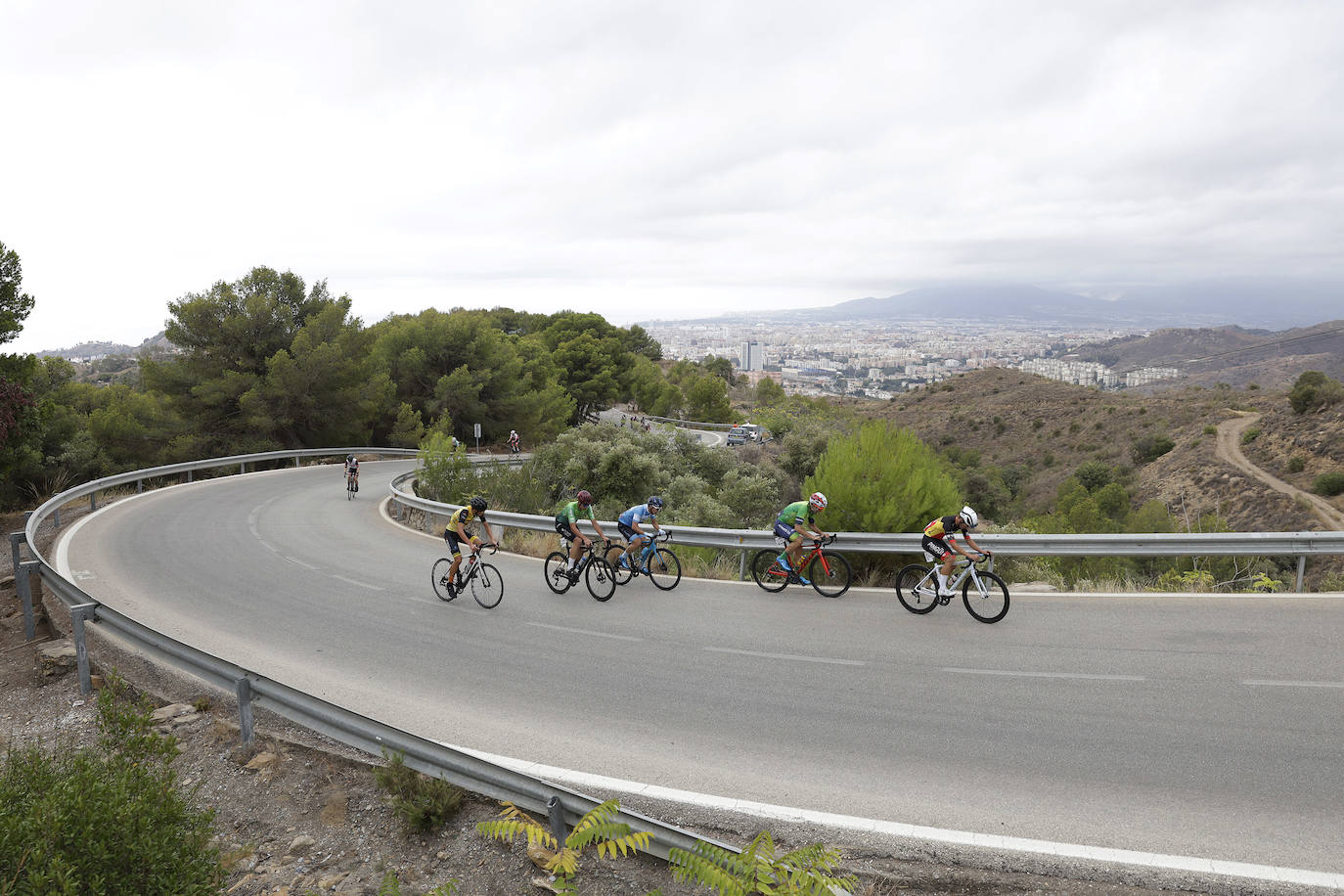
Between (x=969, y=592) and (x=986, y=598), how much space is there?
19 cm

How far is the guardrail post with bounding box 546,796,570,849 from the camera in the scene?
4.18m

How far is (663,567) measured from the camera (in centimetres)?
1059

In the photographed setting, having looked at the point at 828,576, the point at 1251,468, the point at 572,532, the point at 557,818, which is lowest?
the point at 1251,468

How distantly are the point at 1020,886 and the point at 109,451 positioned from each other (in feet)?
122

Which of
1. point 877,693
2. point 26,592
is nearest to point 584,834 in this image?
point 877,693

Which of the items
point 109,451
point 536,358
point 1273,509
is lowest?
point 1273,509

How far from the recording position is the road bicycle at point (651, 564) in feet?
34.3

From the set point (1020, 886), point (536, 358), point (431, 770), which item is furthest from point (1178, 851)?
point (536, 358)

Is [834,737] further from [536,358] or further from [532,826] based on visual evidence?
[536,358]

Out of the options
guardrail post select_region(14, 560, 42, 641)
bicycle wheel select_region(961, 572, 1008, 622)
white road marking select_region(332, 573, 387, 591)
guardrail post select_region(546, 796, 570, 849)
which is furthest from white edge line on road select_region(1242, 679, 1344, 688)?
guardrail post select_region(14, 560, 42, 641)

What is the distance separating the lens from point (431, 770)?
4.84 meters

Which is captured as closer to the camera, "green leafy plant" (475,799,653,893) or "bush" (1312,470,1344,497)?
"green leafy plant" (475,799,653,893)

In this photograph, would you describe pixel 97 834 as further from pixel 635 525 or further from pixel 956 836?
pixel 635 525

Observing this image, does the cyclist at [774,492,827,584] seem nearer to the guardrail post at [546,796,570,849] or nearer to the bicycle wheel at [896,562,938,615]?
the bicycle wheel at [896,562,938,615]
